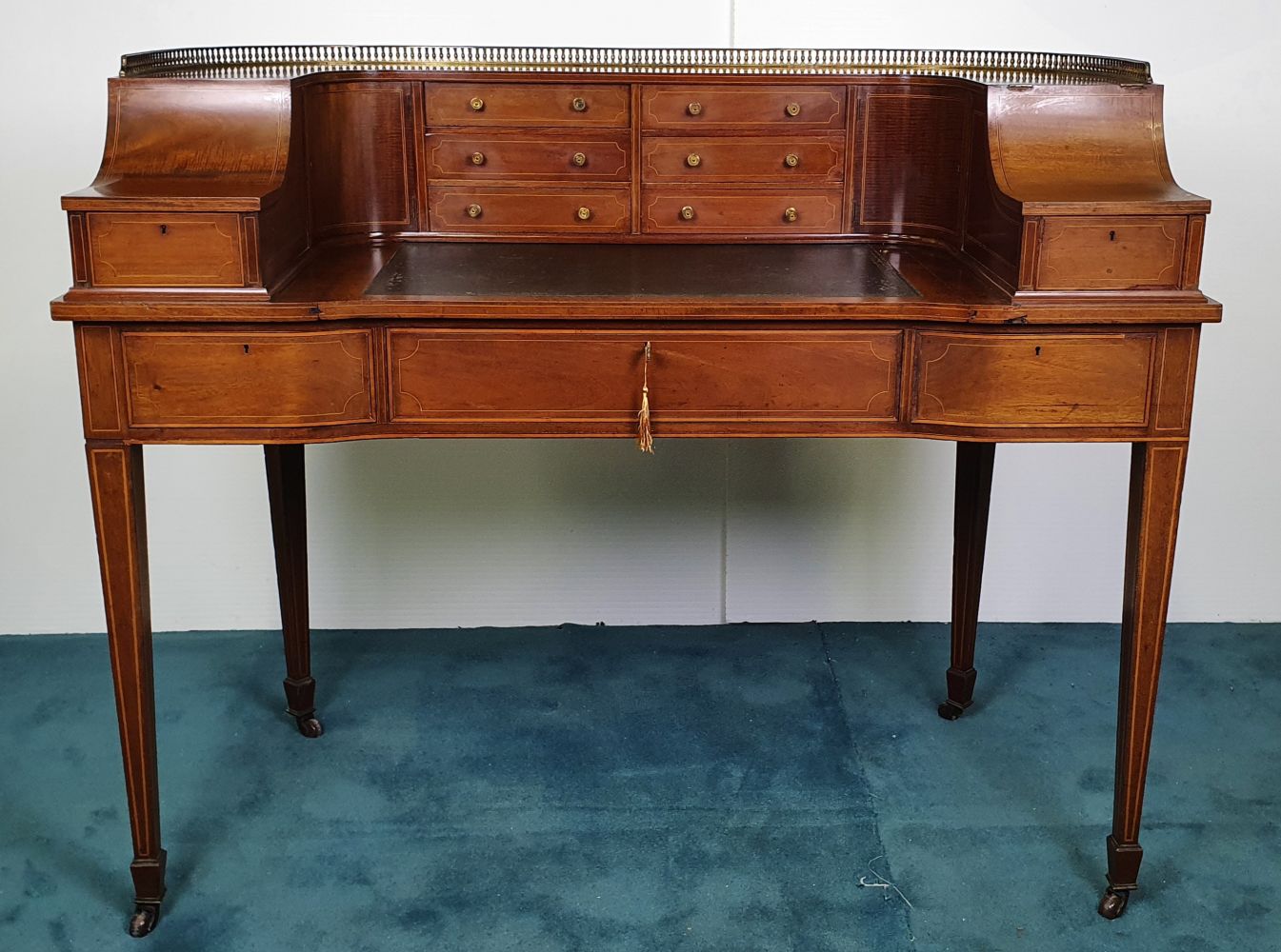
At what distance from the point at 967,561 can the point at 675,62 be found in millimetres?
1345

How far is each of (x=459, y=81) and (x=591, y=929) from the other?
170 centimetres

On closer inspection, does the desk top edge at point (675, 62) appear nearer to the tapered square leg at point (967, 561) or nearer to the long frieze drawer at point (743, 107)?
the long frieze drawer at point (743, 107)

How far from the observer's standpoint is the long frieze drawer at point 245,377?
2.44 meters

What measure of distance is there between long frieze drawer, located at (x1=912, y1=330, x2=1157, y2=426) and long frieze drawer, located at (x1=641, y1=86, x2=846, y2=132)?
733mm

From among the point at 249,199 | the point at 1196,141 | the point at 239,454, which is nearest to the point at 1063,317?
the point at 249,199

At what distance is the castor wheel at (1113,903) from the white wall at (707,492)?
1.39 m

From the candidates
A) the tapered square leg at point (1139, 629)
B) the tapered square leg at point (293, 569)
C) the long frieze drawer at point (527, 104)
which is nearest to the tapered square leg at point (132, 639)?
the tapered square leg at point (293, 569)

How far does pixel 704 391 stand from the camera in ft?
8.27

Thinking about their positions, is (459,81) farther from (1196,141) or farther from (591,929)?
(1196,141)

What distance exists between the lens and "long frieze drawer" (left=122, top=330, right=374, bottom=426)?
2.44 metres

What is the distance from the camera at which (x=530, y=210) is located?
9.98ft

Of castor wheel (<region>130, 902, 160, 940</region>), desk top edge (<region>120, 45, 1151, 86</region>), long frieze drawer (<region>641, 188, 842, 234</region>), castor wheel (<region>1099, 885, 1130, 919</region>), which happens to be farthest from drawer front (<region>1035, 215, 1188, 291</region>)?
castor wheel (<region>130, 902, 160, 940</region>)

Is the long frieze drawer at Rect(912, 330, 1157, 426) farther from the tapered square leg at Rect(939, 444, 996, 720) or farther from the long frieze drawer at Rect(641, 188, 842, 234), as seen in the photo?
the tapered square leg at Rect(939, 444, 996, 720)

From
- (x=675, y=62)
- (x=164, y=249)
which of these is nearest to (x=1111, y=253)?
(x=675, y=62)
